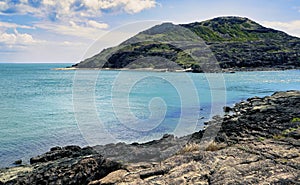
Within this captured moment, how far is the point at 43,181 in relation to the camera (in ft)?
40.0

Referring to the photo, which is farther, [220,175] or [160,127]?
[160,127]

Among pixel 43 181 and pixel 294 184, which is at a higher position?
pixel 294 184

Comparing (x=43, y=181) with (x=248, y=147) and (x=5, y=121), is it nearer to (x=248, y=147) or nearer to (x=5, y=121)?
(x=248, y=147)

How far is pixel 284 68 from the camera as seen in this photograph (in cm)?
17125

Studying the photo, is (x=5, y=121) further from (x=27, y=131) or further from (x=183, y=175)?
(x=183, y=175)

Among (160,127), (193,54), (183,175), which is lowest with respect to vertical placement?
(160,127)

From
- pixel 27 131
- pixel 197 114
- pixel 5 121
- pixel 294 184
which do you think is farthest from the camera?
pixel 197 114

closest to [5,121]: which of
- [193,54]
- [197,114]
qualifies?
[197,114]

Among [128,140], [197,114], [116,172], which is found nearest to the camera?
[116,172]

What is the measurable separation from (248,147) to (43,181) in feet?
28.3

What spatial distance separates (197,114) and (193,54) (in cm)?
12342

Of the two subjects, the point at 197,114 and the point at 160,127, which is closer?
the point at 160,127

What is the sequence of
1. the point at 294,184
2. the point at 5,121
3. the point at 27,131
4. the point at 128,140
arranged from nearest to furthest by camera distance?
the point at 294,184 < the point at 128,140 < the point at 27,131 < the point at 5,121

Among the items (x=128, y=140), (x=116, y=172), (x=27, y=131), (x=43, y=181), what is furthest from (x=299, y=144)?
(x=27, y=131)
